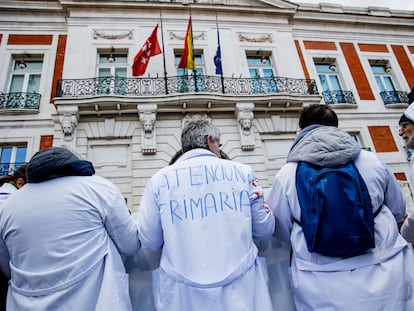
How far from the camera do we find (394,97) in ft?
38.7

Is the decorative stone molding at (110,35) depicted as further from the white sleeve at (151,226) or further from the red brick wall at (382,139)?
the red brick wall at (382,139)

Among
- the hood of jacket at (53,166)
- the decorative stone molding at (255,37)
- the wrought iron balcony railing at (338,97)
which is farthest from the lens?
the decorative stone molding at (255,37)

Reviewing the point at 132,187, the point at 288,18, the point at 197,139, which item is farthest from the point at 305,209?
the point at 288,18

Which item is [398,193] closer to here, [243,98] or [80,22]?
[243,98]

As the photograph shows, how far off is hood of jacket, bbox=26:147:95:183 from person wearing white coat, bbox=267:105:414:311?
4.50ft

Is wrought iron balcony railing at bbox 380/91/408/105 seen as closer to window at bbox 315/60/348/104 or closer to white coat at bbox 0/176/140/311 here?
window at bbox 315/60/348/104

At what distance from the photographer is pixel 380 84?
1236 cm

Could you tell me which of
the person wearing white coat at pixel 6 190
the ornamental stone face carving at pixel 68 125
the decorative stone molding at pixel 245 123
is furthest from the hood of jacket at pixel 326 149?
the ornamental stone face carving at pixel 68 125

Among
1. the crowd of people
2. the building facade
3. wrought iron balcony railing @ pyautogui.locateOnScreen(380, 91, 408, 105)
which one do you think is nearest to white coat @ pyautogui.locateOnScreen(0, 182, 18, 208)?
the crowd of people

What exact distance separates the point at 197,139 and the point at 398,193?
1.46 m

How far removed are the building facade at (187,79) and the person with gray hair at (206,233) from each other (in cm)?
713

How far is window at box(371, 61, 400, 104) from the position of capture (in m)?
11.7

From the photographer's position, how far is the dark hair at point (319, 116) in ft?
6.43

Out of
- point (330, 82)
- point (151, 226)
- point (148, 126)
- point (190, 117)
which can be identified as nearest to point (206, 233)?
point (151, 226)
